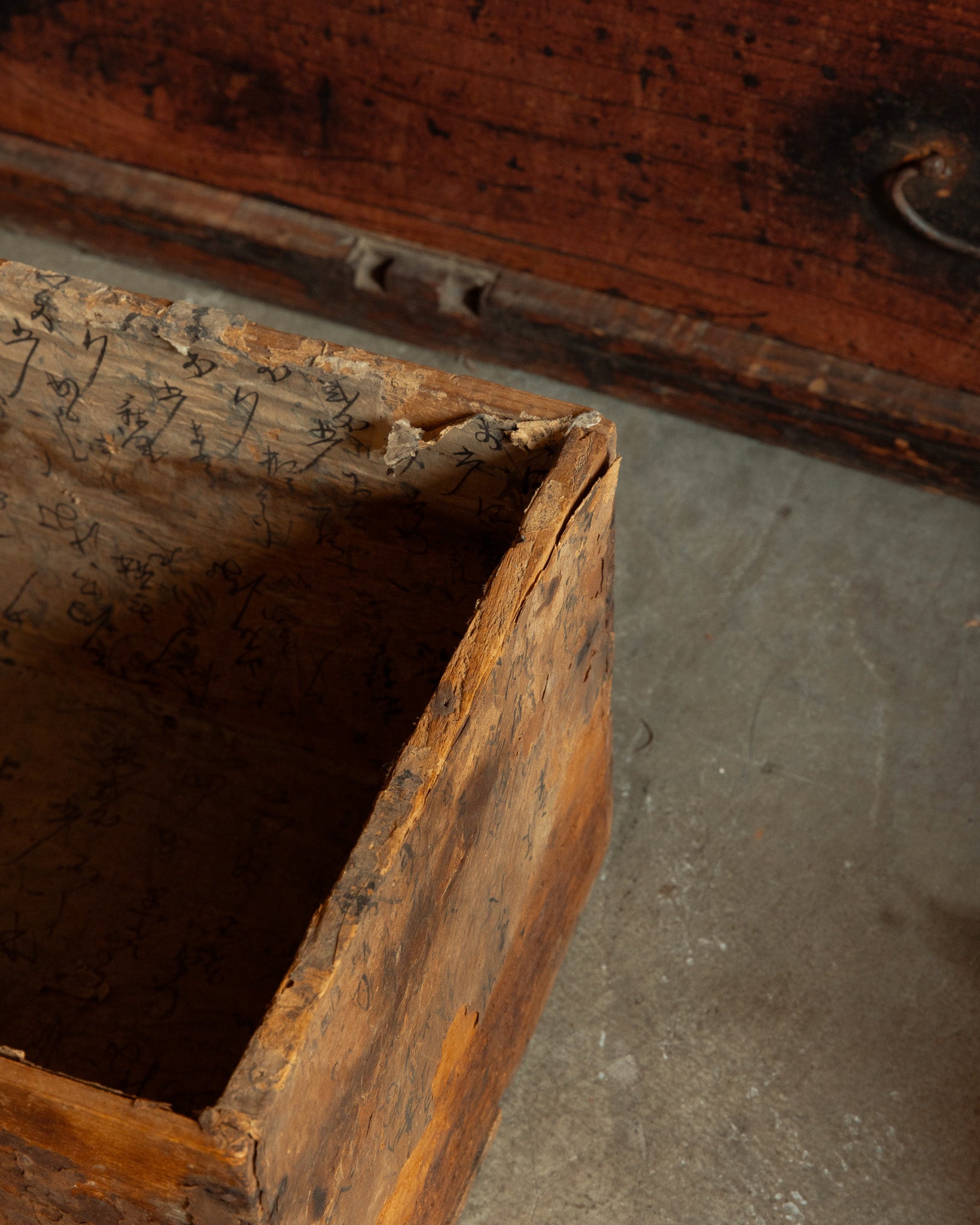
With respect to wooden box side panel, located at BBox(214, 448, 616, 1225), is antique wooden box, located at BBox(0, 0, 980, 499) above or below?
above

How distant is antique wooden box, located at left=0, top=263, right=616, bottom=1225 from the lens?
1175 millimetres

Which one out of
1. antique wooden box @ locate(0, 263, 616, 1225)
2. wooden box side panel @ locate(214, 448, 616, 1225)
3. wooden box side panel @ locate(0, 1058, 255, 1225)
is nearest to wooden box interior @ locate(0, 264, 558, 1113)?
antique wooden box @ locate(0, 263, 616, 1225)

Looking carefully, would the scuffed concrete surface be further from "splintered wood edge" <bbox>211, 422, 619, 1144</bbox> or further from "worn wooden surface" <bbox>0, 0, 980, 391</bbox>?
"splintered wood edge" <bbox>211, 422, 619, 1144</bbox>

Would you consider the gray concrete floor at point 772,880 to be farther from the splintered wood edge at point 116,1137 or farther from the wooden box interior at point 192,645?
the splintered wood edge at point 116,1137

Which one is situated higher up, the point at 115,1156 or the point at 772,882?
the point at 772,882

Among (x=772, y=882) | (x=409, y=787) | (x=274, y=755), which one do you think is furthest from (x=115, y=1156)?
(x=772, y=882)

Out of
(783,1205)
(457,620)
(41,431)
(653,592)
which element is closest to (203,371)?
(41,431)

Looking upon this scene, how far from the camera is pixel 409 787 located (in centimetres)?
123

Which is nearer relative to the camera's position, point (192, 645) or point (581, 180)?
point (192, 645)

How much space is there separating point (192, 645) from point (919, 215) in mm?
1458

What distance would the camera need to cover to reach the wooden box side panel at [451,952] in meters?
1.13

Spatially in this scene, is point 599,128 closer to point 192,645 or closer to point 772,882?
point 192,645

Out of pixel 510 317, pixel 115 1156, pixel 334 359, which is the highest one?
pixel 510 317

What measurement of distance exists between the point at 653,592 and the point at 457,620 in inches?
28.5
